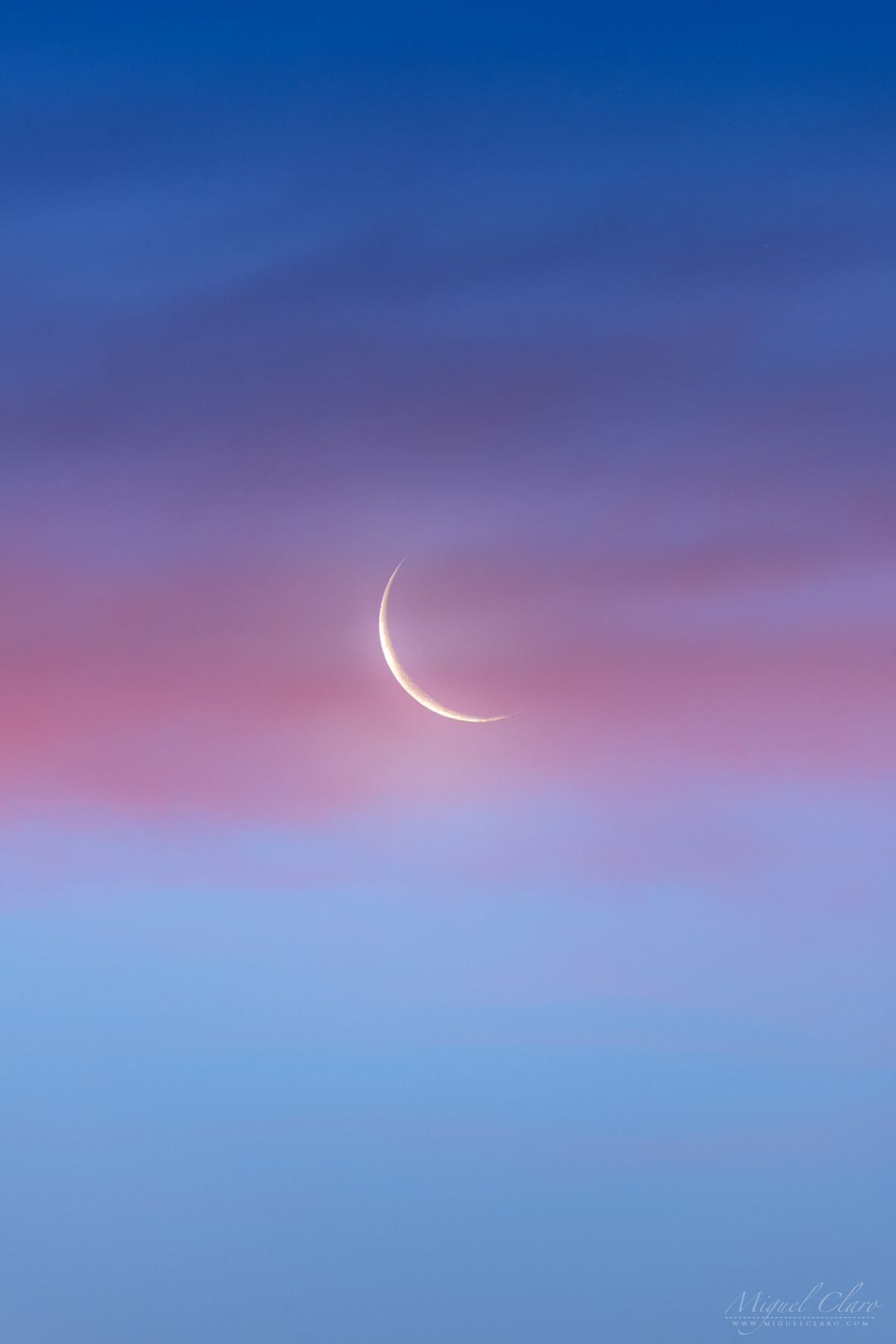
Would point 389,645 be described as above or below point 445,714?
above

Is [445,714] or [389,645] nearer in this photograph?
[389,645]

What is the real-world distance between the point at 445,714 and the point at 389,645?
2.81 m

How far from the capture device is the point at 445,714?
7.99 m

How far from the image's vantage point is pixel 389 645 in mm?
6941
